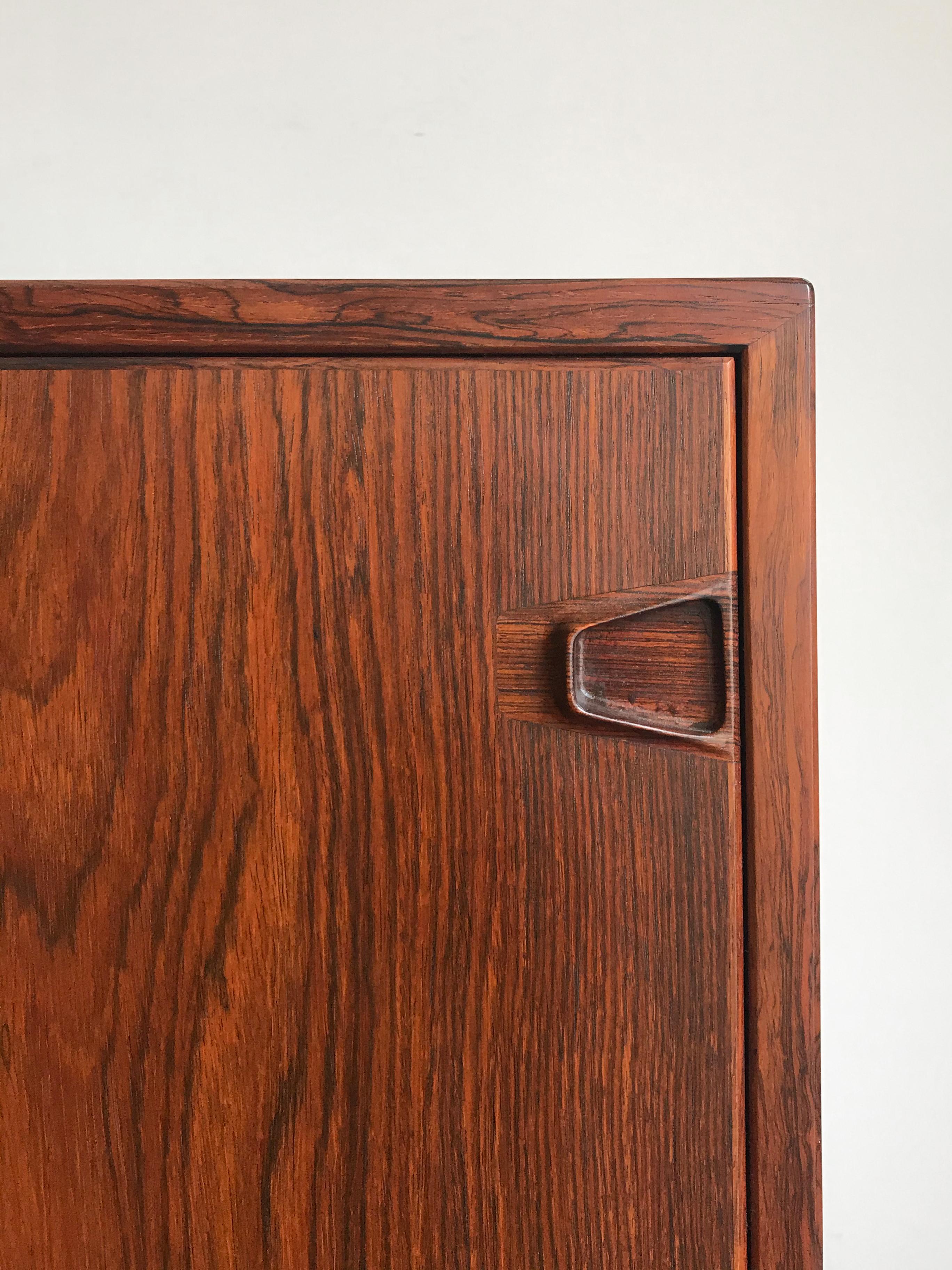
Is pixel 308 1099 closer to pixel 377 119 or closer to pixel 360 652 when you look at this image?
pixel 360 652

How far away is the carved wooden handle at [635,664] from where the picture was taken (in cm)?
36

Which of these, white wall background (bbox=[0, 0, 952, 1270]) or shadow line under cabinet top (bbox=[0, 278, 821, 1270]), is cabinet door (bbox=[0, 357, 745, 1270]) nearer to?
shadow line under cabinet top (bbox=[0, 278, 821, 1270])

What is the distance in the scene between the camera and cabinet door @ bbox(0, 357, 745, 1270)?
35cm

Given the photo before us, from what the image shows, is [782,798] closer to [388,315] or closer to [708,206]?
[388,315]

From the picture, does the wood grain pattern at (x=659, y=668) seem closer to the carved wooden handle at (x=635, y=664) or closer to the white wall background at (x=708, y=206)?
the carved wooden handle at (x=635, y=664)

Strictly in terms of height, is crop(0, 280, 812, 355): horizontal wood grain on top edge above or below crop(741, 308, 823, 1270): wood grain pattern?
above

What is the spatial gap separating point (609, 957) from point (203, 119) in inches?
27.6

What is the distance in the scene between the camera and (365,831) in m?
0.36

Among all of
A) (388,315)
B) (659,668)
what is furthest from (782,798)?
(388,315)

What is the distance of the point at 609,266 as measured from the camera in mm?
734

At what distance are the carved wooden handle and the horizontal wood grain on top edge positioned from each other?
0.10 meters

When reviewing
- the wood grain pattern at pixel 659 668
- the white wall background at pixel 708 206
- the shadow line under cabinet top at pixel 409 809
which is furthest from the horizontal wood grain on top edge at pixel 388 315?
the white wall background at pixel 708 206

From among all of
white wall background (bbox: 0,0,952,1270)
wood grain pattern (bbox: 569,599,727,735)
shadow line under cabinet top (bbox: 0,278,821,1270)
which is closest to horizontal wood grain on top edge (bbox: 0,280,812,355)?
shadow line under cabinet top (bbox: 0,278,821,1270)

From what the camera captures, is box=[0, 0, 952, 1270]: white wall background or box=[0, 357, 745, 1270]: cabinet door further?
box=[0, 0, 952, 1270]: white wall background
